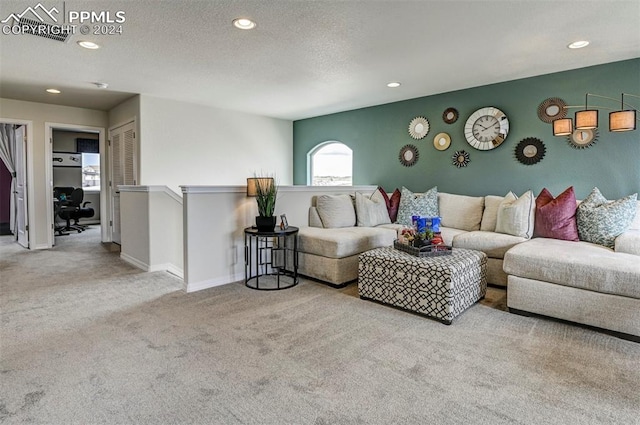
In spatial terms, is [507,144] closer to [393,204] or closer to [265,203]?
[393,204]

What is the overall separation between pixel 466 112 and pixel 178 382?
4.47m

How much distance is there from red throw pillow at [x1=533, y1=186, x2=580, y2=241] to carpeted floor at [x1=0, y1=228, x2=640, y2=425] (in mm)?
910

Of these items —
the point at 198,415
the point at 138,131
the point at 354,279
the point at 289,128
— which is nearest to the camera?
the point at 198,415

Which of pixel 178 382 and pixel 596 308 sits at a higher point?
pixel 596 308

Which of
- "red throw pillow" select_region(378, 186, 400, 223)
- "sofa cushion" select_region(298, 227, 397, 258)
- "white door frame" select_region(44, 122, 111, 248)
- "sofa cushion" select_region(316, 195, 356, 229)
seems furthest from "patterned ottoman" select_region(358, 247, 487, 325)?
"white door frame" select_region(44, 122, 111, 248)

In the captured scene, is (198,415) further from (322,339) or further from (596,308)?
(596,308)

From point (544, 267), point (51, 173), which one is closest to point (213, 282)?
point (544, 267)

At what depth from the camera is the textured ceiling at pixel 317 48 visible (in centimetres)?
254

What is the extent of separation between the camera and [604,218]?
3.26 meters

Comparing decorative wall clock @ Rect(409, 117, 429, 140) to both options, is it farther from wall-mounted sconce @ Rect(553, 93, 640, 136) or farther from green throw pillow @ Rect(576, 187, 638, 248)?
green throw pillow @ Rect(576, 187, 638, 248)

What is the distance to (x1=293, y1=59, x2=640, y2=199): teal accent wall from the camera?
12.1 ft

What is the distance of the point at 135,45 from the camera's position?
319 centimetres

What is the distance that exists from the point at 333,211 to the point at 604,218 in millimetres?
2632

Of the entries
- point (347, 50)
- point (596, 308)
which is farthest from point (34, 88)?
point (596, 308)
